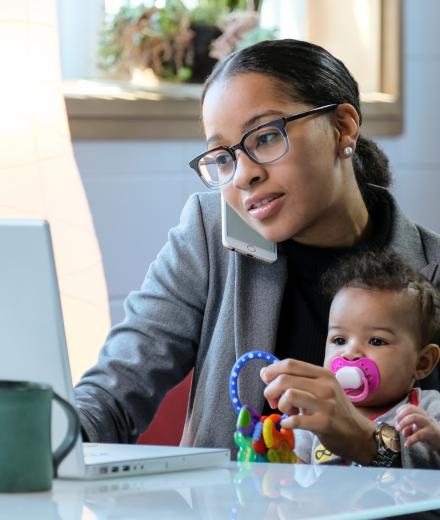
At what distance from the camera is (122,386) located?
6.03ft

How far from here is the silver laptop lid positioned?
116 centimetres

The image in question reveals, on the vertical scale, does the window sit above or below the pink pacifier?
above

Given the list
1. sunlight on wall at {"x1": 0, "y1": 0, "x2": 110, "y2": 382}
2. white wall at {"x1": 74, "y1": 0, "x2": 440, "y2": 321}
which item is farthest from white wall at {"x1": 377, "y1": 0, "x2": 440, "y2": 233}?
sunlight on wall at {"x1": 0, "y1": 0, "x2": 110, "y2": 382}

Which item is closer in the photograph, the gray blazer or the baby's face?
the baby's face

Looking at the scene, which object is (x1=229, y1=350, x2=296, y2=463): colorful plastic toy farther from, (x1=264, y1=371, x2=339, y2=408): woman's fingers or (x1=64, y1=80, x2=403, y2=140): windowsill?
(x1=64, y1=80, x2=403, y2=140): windowsill

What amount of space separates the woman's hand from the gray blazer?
1.17ft

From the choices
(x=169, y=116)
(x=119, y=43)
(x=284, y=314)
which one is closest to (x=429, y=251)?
(x=284, y=314)

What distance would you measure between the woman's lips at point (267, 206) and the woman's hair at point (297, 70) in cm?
16

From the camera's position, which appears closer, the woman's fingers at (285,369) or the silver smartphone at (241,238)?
the woman's fingers at (285,369)

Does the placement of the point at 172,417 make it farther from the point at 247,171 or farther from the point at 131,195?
the point at 131,195

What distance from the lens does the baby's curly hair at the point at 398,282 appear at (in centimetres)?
176

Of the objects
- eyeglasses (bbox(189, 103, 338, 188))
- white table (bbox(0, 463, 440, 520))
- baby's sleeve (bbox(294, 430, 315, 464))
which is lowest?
baby's sleeve (bbox(294, 430, 315, 464))

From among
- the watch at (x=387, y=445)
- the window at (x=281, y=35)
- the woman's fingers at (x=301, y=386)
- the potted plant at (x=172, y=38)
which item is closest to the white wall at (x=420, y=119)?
the window at (x=281, y=35)

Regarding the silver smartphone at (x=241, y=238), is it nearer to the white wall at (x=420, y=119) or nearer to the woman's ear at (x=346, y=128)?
the woman's ear at (x=346, y=128)
